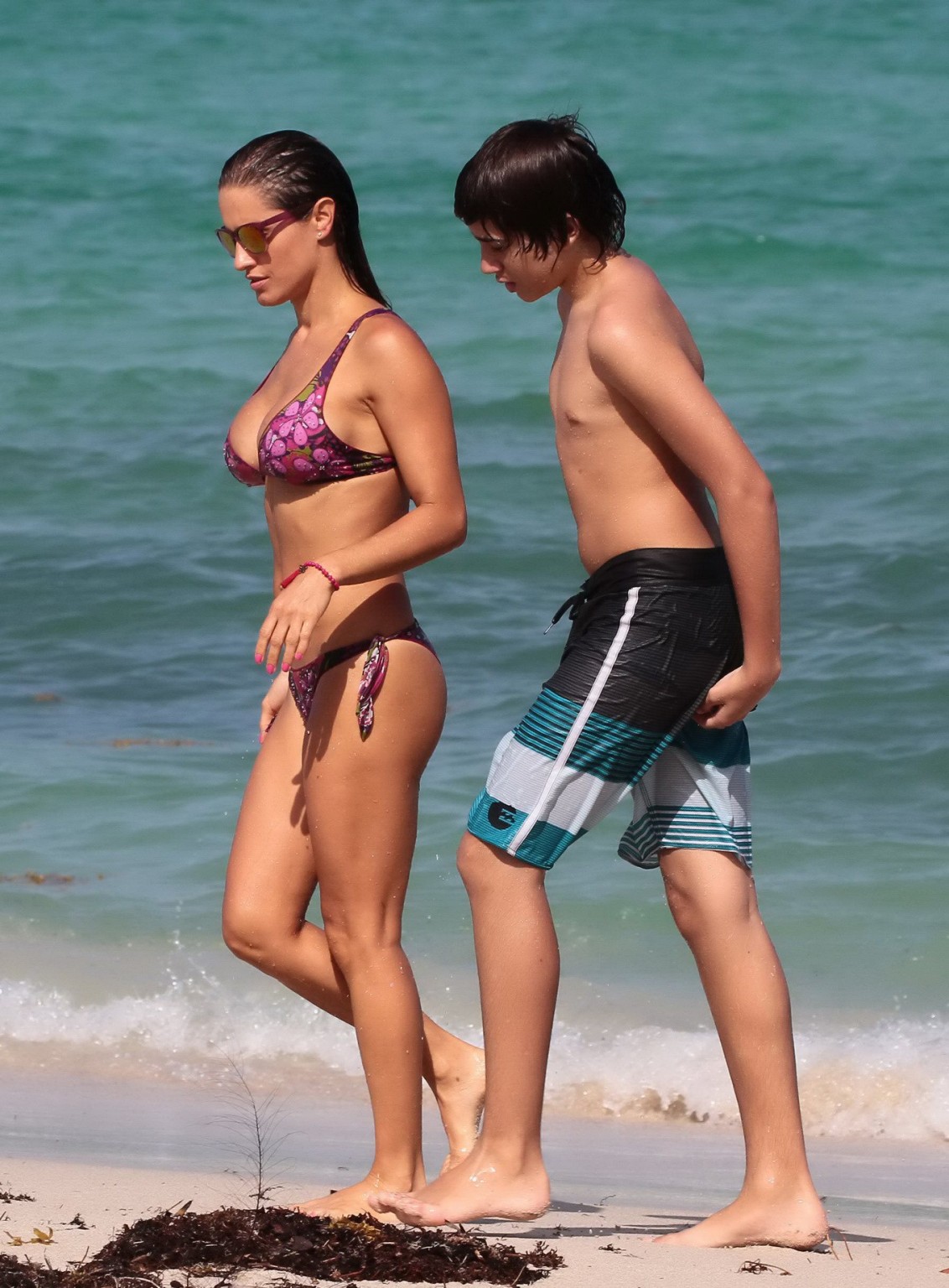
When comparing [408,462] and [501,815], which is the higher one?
[408,462]

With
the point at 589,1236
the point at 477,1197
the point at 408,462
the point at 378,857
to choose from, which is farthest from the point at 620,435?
the point at 589,1236

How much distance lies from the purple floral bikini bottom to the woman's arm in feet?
0.25

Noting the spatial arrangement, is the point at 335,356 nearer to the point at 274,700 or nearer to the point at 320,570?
the point at 320,570

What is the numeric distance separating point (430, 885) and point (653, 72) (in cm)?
2073

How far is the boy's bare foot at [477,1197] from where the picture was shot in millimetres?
3074

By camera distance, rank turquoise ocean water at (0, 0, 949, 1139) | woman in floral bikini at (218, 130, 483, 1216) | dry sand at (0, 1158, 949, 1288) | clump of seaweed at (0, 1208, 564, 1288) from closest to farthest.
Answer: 1. clump of seaweed at (0, 1208, 564, 1288)
2. dry sand at (0, 1158, 949, 1288)
3. woman in floral bikini at (218, 130, 483, 1216)
4. turquoise ocean water at (0, 0, 949, 1139)

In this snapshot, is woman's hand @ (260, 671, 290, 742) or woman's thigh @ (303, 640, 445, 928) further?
woman's hand @ (260, 671, 290, 742)

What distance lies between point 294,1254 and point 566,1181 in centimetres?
125

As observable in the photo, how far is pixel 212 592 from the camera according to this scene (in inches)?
388

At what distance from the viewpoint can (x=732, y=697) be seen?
3.11 metres

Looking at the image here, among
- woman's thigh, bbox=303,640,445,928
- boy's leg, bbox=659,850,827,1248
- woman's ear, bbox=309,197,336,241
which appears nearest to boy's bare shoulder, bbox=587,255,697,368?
woman's ear, bbox=309,197,336,241

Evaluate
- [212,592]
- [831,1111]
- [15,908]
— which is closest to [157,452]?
[212,592]

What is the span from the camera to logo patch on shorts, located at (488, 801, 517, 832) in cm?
310

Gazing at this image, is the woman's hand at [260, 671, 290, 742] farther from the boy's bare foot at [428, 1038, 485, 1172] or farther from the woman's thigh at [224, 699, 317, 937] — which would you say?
the boy's bare foot at [428, 1038, 485, 1172]
